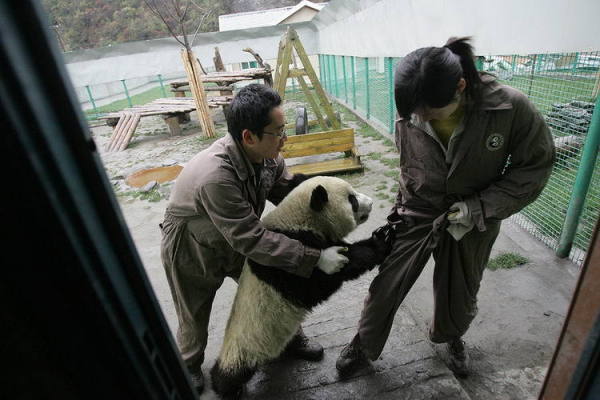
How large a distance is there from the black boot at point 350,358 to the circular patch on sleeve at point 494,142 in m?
1.41

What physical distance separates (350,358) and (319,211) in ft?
3.30

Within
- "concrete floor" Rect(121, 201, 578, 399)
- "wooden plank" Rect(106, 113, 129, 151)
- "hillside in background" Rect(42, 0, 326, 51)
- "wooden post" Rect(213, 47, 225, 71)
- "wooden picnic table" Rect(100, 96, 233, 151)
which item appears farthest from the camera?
"hillside in background" Rect(42, 0, 326, 51)

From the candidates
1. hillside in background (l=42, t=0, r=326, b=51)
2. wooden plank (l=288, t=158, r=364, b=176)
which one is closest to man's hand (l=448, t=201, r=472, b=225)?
wooden plank (l=288, t=158, r=364, b=176)

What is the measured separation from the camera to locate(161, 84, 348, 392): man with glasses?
5.88 feet

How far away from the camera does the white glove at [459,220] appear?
5.86 feet

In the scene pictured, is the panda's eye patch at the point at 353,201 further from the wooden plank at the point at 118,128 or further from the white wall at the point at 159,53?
the white wall at the point at 159,53

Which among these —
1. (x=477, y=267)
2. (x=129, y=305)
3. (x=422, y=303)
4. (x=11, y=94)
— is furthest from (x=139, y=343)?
(x=422, y=303)

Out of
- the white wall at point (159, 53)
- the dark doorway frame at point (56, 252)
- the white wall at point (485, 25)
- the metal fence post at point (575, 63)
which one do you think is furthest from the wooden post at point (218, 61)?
the dark doorway frame at point (56, 252)

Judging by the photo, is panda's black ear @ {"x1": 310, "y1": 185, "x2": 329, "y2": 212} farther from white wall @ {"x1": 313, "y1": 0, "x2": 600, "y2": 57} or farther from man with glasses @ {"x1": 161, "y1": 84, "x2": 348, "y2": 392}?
white wall @ {"x1": 313, "y1": 0, "x2": 600, "y2": 57}

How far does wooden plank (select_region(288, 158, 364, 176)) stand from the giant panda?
12.0ft

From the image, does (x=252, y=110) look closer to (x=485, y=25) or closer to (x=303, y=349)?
(x=303, y=349)

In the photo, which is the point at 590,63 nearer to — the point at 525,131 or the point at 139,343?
the point at 525,131

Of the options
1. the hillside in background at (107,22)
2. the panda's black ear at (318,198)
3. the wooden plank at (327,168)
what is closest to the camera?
the panda's black ear at (318,198)

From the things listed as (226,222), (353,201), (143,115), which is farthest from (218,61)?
(226,222)
